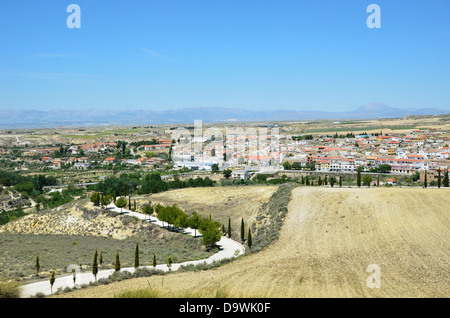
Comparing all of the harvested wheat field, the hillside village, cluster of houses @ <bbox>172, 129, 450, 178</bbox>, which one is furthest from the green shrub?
cluster of houses @ <bbox>172, 129, 450, 178</bbox>

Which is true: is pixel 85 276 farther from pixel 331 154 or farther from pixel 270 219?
pixel 331 154

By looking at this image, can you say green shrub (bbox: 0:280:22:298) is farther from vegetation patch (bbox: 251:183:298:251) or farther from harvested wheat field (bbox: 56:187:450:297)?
vegetation patch (bbox: 251:183:298:251)

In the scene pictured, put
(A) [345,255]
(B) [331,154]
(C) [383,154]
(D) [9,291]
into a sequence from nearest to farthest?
(D) [9,291] < (A) [345,255] < (B) [331,154] < (C) [383,154]

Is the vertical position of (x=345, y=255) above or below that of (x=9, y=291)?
below

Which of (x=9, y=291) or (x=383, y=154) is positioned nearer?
(x=9, y=291)

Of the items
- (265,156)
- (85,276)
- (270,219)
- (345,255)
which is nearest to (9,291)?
(85,276)

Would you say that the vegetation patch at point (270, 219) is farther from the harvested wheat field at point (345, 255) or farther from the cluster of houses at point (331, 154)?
the cluster of houses at point (331, 154)

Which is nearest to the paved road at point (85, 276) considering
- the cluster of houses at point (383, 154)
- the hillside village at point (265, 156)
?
the hillside village at point (265, 156)
